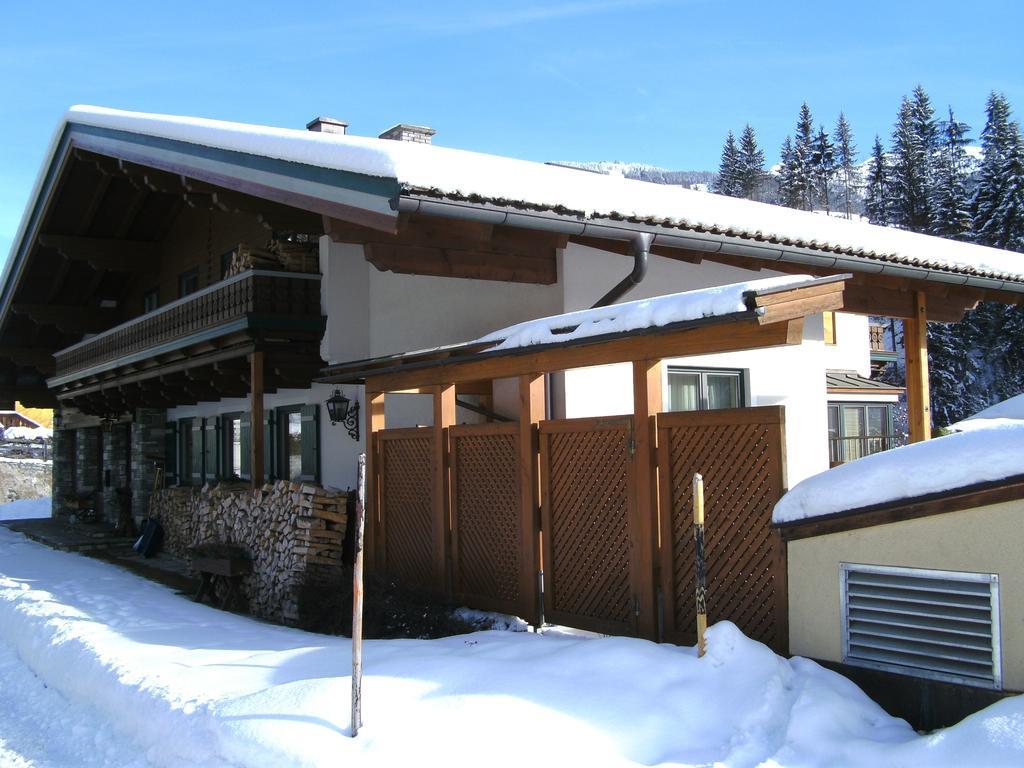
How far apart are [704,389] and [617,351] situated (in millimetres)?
4733

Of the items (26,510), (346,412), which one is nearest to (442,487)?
(346,412)

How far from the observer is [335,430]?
1254 cm

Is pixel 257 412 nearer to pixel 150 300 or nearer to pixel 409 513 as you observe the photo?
pixel 409 513

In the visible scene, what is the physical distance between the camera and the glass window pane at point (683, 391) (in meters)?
11.1

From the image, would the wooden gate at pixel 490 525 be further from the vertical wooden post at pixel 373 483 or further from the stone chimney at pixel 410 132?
the stone chimney at pixel 410 132

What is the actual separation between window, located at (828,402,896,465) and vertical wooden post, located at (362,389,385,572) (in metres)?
15.4

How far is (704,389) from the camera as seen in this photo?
11.4 meters

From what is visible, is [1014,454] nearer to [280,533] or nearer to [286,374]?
[280,533]

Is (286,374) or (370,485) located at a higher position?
(286,374)

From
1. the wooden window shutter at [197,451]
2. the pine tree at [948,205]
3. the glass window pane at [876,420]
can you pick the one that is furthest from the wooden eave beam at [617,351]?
the pine tree at [948,205]

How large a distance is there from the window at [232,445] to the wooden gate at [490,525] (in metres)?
8.68

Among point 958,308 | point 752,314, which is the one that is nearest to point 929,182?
point 958,308

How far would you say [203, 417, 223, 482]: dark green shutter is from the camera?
17.1m

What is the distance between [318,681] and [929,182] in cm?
6818
